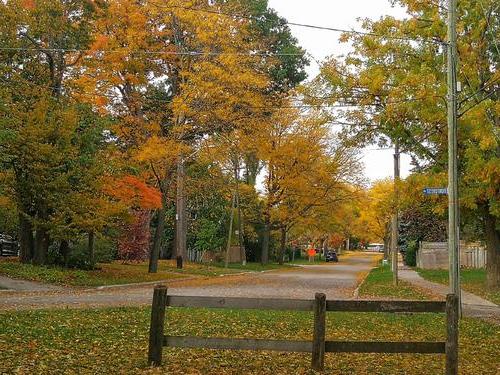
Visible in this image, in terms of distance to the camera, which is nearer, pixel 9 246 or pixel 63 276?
pixel 63 276

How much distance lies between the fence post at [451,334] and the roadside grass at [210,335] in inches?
36.3

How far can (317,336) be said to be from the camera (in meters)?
7.54

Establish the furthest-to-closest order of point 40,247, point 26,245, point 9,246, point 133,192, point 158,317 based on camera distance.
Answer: point 9,246, point 26,245, point 133,192, point 40,247, point 158,317

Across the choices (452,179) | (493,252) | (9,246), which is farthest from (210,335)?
(9,246)

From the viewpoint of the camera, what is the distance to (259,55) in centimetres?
2739

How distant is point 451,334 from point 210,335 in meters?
4.71

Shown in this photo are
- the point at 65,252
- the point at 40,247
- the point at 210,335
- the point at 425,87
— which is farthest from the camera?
the point at 65,252

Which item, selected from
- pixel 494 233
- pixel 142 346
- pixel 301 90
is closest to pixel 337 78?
pixel 301 90

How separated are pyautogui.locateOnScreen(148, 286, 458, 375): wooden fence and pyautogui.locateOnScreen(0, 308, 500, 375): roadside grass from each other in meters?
0.40

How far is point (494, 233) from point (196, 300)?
19.4 m

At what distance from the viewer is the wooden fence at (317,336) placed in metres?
7.34

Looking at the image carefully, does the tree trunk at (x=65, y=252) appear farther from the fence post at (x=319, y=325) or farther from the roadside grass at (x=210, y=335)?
the fence post at (x=319, y=325)

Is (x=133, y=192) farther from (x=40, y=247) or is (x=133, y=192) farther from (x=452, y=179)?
(x=452, y=179)

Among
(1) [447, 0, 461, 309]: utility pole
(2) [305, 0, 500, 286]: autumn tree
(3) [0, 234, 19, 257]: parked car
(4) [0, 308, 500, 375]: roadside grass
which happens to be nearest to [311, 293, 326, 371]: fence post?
(4) [0, 308, 500, 375]: roadside grass
